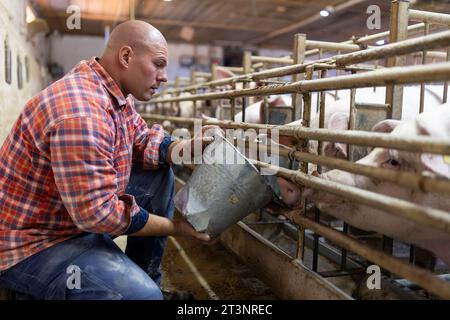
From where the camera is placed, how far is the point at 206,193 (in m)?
1.95

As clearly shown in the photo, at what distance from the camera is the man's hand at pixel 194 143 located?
7.23 ft

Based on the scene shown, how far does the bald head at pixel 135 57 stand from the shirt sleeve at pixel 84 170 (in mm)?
346

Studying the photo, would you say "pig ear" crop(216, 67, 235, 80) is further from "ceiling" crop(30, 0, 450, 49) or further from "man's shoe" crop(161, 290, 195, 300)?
"man's shoe" crop(161, 290, 195, 300)

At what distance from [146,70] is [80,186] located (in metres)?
0.63

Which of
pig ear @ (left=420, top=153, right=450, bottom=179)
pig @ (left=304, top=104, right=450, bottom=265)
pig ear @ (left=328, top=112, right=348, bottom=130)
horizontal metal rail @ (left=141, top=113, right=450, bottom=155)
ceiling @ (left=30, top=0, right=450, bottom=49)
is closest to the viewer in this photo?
horizontal metal rail @ (left=141, top=113, right=450, bottom=155)

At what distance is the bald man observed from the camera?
1701 millimetres

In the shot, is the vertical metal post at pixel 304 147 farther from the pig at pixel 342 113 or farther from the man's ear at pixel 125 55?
the man's ear at pixel 125 55

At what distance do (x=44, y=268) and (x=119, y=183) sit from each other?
495 mm

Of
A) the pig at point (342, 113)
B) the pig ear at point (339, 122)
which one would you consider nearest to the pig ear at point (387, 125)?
the pig at point (342, 113)

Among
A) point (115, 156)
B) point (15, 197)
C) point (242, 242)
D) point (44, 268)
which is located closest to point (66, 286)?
point (44, 268)

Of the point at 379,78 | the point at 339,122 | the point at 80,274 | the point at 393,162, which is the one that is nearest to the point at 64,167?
the point at 80,274

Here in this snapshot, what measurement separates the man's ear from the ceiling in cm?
650

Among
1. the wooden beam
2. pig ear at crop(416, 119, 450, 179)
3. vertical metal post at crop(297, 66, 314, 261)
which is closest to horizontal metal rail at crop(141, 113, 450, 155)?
vertical metal post at crop(297, 66, 314, 261)

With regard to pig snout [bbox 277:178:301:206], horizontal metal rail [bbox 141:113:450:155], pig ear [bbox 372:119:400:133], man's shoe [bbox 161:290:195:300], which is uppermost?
pig ear [bbox 372:119:400:133]
